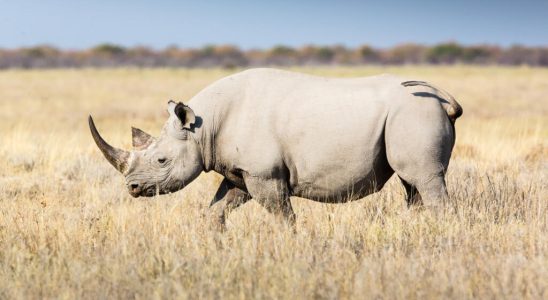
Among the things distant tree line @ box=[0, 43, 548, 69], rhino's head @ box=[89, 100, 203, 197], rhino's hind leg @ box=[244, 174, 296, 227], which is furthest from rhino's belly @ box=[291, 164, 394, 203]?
distant tree line @ box=[0, 43, 548, 69]

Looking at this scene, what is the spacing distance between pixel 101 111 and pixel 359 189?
17800 millimetres

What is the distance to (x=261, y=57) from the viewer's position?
89438 mm

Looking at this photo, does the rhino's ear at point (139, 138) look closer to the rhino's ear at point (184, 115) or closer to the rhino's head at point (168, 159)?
the rhino's head at point (168, 159)

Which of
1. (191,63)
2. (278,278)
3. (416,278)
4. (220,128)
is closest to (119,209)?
(220,128)

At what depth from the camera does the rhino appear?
594 cm

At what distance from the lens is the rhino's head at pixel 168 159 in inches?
247

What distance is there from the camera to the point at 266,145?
600 centimetres

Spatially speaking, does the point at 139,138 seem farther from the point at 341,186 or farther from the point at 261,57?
the point at 261,57

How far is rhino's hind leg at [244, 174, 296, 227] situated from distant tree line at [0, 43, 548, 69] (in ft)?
193

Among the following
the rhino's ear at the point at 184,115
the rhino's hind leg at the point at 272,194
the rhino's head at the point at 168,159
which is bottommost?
the rhino's hind leg at the point at 272,194

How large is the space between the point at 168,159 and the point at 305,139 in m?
1.16

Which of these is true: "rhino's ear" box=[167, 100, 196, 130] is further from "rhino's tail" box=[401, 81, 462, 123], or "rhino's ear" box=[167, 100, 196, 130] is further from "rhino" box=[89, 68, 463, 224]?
"rhino's tail" box=[401, 81, 462, 123]

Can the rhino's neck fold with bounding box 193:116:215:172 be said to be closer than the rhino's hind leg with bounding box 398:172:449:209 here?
No

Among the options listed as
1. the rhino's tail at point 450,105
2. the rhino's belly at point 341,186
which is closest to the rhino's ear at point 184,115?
the rhino's belly at point 341,186
